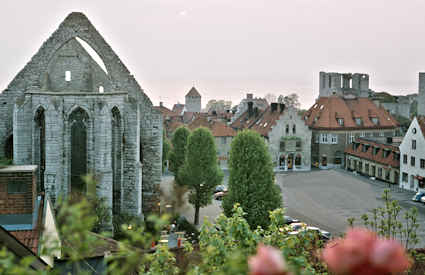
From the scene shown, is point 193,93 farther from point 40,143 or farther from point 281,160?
point 40,143

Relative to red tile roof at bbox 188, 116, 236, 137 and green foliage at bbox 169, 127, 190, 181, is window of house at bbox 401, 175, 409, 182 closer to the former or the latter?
red tile roof at bbox 188, 116, 236, 137

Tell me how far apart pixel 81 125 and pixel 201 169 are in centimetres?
1242

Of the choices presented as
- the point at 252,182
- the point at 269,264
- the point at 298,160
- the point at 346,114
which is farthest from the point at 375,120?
the point at 269,264

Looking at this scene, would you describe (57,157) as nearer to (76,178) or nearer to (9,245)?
(76,178)

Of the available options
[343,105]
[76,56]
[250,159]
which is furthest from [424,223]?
[343,105]

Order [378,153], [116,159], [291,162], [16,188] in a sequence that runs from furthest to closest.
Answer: [291,162] → [378,153] → [116,159] → [16,188]

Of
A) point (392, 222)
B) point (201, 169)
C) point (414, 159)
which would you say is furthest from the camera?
point (414, 159)

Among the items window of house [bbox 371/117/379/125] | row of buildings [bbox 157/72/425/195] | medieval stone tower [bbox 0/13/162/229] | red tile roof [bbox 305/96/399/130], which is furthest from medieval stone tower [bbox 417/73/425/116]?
medieval stone tower [bbox 0/13/162/229]

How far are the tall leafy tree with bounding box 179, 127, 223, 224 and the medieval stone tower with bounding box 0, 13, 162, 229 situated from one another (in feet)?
18.3

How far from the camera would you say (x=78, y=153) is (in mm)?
27172

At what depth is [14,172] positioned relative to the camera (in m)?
10.9

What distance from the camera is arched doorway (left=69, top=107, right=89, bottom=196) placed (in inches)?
1053

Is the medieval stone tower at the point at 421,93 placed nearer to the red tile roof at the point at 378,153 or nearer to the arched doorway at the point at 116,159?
the red tile roof at the point at 378,153

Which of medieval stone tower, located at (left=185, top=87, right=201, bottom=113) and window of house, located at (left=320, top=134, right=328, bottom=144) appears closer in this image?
window of house, located at (left=320, top=134, right=328, bottom=144)
